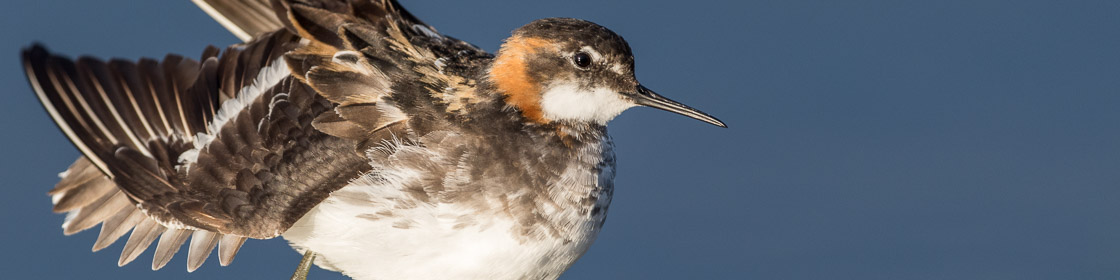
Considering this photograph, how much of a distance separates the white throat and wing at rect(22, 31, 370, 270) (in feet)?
2.85

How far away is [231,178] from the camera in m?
5.47

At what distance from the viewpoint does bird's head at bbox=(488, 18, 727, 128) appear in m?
5.42

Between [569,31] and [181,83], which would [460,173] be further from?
[181,83]

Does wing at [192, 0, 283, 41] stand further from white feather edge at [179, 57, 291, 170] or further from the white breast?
the white breast

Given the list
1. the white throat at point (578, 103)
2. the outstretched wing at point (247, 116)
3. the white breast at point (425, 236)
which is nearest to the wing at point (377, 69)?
the outstretched wing at point (247, 116)

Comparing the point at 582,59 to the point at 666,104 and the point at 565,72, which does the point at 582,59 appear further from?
the point at 666,104

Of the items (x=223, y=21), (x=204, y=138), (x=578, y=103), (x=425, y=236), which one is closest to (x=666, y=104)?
(x=578, y=103)

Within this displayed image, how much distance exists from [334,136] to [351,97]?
0.19 metres

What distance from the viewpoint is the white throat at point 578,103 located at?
5.50 m

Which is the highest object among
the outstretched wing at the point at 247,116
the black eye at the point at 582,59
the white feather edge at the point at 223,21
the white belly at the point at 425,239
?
the white feather edge at the point at 223,21

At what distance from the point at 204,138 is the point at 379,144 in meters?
0.81

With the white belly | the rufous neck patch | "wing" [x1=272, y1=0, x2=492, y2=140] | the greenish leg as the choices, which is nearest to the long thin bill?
the rufous neck patch

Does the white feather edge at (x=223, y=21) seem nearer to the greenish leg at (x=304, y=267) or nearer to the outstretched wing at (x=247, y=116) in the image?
the outstretched wing at (x=247, y=116)

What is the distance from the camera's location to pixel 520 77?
548 centimetres
